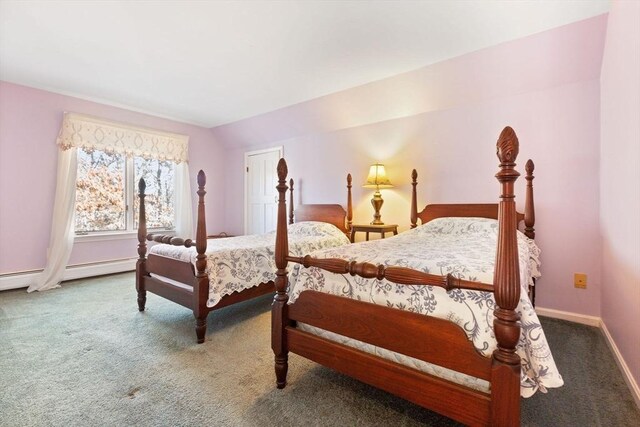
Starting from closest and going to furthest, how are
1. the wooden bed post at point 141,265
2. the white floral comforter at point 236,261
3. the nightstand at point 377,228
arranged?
the white floral comforter at point 236,261, the wooden bed post at point 141,265, the nightstand at point 377,228

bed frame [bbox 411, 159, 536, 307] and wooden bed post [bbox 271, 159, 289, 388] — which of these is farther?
bed frame [bbox 411, 159, 536, 307]

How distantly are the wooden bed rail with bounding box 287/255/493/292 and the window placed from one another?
3945 mm

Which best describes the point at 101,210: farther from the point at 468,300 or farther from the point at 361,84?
the point at 468,300

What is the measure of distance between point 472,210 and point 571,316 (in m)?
1.25

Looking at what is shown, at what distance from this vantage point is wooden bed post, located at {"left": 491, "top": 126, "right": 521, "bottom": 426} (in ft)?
3.30

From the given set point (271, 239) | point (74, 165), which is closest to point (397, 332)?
point (271, 239)

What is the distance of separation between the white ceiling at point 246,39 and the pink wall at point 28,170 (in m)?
0.22

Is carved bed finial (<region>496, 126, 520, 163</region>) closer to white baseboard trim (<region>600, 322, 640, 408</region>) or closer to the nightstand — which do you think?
white baseboard trim (<region>600, 322, 640, 408</region>)

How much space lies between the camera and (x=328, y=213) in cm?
409

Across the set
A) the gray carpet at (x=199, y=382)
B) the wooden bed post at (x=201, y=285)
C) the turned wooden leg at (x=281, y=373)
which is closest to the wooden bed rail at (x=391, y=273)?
the turned wooden leg at (x=281, y=373)

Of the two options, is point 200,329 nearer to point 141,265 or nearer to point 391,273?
point 141,265

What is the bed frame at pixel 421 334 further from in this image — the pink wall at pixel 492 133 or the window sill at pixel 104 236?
the window sill at pixel 104 236

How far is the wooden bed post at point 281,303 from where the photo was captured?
1717 millimetres

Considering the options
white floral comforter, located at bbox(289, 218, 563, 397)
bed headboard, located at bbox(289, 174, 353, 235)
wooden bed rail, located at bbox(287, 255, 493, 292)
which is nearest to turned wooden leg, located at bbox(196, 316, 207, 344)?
white floral comforter, located at bbox(289, 218, 563, 397)
